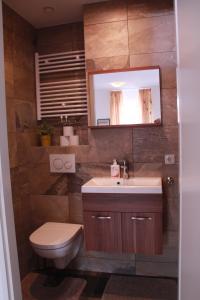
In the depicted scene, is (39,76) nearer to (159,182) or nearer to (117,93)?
(117,93)

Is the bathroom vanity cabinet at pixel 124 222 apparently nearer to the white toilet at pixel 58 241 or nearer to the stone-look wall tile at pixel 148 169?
the white toilet at pixel 58 241

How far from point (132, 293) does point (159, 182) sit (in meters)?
0.99

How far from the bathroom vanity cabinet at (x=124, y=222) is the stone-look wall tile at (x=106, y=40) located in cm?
131

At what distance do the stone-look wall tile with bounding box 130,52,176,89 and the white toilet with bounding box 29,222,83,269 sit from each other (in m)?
1.57

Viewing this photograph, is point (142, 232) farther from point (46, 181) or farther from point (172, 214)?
point (46, 181)

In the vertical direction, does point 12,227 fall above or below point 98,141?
below

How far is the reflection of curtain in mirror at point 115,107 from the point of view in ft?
7.11

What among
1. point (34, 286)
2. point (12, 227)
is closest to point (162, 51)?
point (12, 227)

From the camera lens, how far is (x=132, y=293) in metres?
1.99

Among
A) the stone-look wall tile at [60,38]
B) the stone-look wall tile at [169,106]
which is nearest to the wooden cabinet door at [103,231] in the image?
the stone-look wall tile at [169,106]

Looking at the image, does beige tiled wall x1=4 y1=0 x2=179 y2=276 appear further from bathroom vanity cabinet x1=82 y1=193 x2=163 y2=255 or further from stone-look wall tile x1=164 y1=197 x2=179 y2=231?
bathroom vanity cabinet x1=82 y1=193 x2=163 y2=255

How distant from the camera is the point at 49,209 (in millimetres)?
2420

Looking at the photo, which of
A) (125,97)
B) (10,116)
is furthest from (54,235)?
(125,97)

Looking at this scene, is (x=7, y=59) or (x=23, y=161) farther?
(x=23, y=161)
